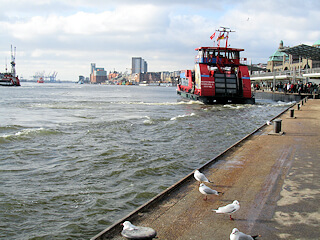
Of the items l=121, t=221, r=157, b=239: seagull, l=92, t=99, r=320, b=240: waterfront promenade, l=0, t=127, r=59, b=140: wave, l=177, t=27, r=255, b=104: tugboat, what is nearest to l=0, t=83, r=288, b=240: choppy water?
l=0, t=127, r=59, b=140: wave

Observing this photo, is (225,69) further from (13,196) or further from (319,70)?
(13,196)

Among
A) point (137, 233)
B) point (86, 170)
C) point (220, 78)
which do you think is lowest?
point (86, 170)

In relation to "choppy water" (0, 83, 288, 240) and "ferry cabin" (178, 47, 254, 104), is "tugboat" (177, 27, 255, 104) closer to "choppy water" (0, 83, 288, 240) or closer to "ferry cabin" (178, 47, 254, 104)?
"ferry cabin" (178, 47, 254, 104)

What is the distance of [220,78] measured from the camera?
123 feet

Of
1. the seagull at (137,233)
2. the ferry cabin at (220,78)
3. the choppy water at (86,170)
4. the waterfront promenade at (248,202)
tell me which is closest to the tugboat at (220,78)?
the ferry cabin at (220,78)

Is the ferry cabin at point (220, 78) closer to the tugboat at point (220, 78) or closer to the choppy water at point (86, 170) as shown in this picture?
the tugboat at point (220, 78)

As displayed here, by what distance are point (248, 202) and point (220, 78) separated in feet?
105

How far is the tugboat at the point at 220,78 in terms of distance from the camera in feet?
121

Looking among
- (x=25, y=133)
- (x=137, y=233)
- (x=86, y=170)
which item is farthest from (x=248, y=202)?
(x=25, y=133)

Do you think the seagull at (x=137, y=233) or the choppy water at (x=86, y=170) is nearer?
the seagull at (x=137, y=233)

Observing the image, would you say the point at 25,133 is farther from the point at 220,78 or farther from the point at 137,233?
the point at 220,78

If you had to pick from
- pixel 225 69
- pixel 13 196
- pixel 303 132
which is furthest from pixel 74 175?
pixel 225 69

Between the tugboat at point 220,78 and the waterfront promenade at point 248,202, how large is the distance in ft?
87.3

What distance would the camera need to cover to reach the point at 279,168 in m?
8.91
